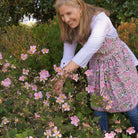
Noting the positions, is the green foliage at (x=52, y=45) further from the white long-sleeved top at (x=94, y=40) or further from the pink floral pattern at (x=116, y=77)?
the white long-sleeved top at (x=94, y=40)

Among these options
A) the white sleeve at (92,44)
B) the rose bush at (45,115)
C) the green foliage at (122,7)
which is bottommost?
the rose bush at (45,115)

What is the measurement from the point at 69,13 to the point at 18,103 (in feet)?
2.69

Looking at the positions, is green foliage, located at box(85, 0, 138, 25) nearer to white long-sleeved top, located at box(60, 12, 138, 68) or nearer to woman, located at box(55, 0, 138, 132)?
woman, located at box(55, 0, 138, 132)

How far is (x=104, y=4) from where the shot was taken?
158 inches

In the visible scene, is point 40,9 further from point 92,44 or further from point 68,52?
point 92,44

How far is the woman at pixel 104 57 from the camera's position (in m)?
1.63

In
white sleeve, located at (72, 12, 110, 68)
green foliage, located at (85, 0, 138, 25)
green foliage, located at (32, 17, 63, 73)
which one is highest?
green foliage, located at (85, 0, 138, 25)

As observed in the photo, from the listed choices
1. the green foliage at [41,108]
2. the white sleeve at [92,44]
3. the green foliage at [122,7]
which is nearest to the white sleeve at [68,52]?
the green foliage at [41,108]

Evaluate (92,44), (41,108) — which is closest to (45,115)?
(41,108)

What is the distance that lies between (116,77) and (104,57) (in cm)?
21

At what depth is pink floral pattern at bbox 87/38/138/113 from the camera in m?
1.76

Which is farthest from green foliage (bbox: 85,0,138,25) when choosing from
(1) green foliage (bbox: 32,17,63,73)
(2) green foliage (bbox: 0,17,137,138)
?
(2) green foliage (bbox: 0,17,137,138)

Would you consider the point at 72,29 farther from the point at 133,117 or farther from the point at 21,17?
the point at 21,17

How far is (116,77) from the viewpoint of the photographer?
1.76m
